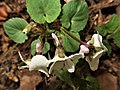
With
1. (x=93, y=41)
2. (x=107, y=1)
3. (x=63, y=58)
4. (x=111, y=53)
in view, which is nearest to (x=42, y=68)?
(x=63, y=58)

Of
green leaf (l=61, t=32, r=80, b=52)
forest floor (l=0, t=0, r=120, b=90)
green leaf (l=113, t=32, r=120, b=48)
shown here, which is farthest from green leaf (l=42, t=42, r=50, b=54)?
green leaf (l=113, t=32, r=120, b=48)

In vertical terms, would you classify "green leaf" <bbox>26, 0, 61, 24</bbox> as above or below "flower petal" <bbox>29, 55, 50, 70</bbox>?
above

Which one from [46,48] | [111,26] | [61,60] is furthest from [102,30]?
[61,60]

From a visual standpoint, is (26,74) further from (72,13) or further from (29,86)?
(72,13)

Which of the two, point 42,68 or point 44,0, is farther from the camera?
point 44,0

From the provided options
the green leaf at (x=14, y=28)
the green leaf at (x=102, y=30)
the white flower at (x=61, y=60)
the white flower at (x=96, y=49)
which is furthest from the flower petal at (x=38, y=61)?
the green leaf at (x=102, y=30)

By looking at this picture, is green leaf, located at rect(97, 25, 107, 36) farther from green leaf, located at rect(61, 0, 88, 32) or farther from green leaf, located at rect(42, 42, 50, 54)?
green leaf, located at rect(42, 42, 50, 54)
